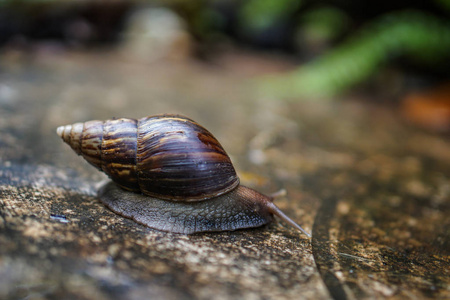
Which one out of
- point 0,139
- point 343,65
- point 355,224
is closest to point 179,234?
point 355,224

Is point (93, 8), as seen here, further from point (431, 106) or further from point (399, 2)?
point (431, 106)

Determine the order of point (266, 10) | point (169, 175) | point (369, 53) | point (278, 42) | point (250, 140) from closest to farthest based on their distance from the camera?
point (169, 175) → point (250, 140) → point (369, 53) → point (266, 10) → point (278, 42)

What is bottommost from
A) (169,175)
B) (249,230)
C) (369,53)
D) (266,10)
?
(249,230)

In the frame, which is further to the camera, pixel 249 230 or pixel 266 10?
pixel 266 10

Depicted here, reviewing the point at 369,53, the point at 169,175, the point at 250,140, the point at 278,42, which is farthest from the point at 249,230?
the point at 278,42

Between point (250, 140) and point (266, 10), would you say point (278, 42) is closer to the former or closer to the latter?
point (266, 10)

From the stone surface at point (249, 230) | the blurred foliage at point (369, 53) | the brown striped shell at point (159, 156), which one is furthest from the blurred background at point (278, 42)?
the brown striped shell at point (159, 156)

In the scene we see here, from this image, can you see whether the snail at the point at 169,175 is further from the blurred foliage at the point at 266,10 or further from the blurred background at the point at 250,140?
the blurred foliage at the point at 266,10
